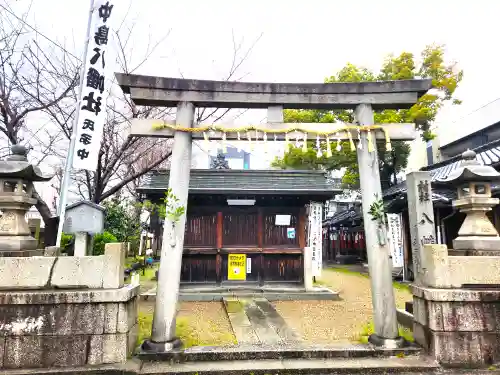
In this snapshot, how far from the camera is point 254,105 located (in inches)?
237

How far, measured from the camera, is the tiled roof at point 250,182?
1166cm

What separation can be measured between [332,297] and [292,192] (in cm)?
420

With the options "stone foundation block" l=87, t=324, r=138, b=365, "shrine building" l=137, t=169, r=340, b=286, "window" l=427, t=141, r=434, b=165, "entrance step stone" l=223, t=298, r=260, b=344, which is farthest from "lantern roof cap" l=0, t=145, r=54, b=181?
"window" l=427, t=141, r=434, b=165

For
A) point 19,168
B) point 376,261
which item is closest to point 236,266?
point 376,261

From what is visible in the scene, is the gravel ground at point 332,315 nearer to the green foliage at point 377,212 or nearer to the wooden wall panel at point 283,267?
the wooden wall panel at point 283,267

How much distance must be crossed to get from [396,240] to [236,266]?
8.00 meters

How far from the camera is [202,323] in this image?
8016mm

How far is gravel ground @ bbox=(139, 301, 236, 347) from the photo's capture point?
6492 mm

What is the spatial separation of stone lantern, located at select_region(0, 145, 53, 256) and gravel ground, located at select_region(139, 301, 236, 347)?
3447 mm

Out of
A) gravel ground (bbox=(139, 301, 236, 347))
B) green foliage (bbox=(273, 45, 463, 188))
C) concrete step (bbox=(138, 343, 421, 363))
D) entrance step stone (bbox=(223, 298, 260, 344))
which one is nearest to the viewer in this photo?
concrete step (bbox=(138, 343, 421, 363))

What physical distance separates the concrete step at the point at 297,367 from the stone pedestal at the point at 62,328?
74cm

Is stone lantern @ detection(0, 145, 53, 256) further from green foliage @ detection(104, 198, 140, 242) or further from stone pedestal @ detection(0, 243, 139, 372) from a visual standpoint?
green foliage @ detection(104, 198, 140, 242)

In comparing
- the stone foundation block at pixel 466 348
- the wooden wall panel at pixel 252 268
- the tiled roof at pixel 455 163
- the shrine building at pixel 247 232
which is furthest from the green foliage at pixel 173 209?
the tiled roof at pixel 455 163

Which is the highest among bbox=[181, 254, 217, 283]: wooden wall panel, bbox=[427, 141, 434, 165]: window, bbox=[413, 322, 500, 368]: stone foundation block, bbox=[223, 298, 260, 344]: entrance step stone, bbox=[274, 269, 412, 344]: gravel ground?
bbox=[427, 141, 434, 165]: window
